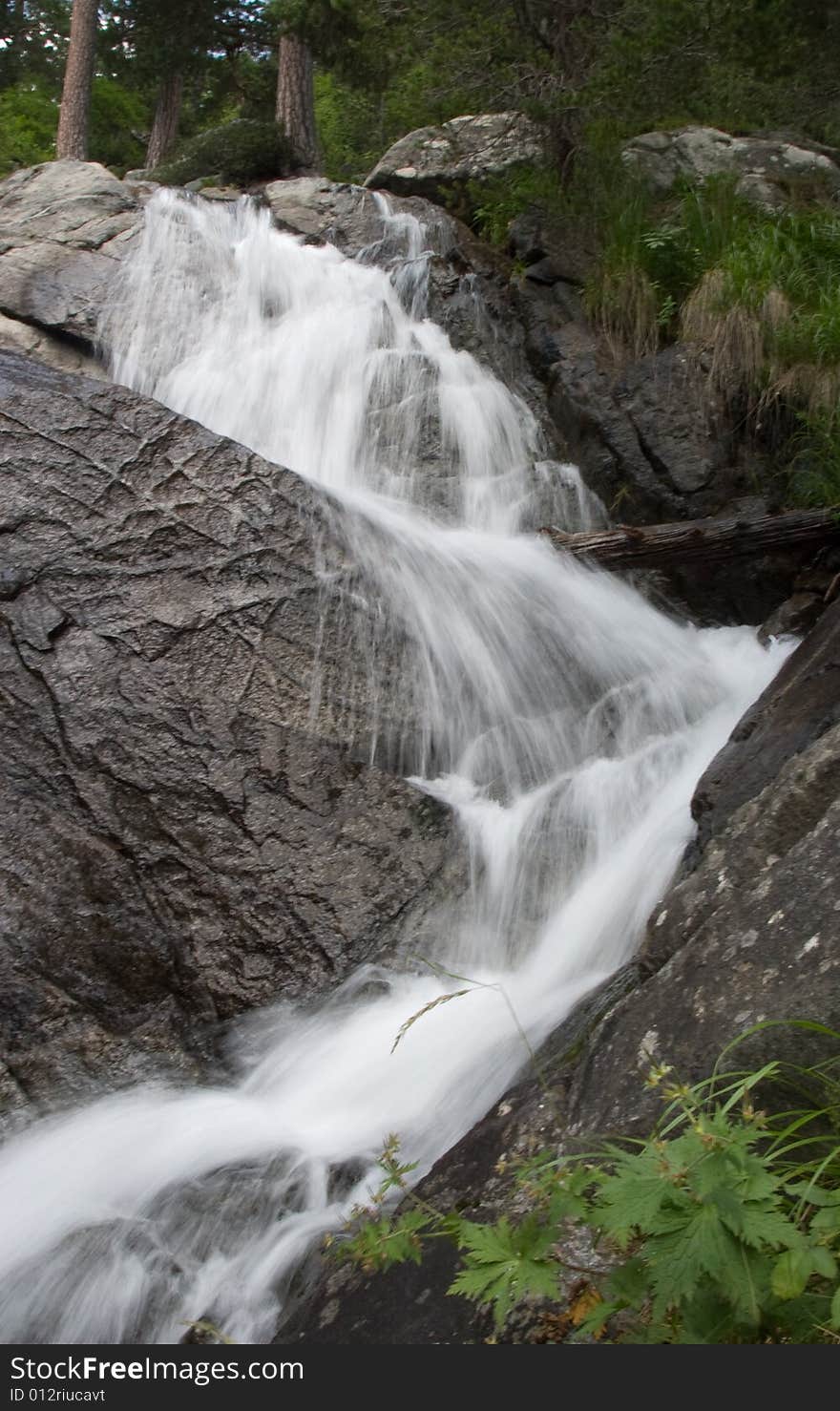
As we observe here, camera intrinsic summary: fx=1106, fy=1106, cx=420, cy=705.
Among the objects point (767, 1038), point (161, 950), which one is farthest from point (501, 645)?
point (767, 1038)

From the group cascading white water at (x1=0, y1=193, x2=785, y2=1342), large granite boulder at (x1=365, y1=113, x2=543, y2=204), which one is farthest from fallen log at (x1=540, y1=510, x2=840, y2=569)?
large granite boulder at (x1=365, y1=113, x2=543, y2=204)

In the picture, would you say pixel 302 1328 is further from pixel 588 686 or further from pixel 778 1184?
pixel 588 686

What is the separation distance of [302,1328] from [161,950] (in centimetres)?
202

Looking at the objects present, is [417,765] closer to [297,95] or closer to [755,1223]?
[755,1223]

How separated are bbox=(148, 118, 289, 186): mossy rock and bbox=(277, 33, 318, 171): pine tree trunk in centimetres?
145

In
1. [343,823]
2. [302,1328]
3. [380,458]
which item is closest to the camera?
[302,1328]

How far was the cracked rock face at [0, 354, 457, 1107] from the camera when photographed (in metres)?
4.41

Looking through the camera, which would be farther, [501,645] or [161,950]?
[501,645]

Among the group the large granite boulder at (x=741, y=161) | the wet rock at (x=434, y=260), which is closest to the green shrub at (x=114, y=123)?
the wet rock at (x=434, y=260)

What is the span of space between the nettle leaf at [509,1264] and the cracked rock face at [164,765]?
2.59 metres

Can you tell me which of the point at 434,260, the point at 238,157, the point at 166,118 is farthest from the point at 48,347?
the point at 166,118

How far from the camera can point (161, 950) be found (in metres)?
4.49

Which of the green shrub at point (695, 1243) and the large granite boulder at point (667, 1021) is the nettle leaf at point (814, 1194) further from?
the large granite boulder at point (667, 1021)

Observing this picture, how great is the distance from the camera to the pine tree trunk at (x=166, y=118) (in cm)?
1580
